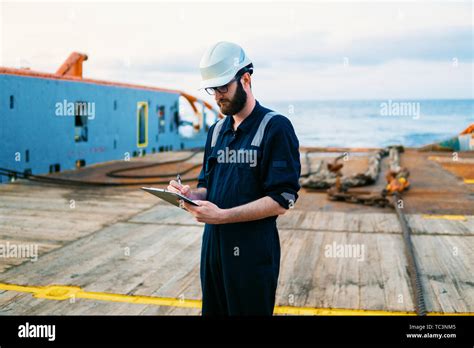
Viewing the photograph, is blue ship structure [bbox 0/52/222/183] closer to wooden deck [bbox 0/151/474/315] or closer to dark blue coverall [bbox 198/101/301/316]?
wooden deck [bbox 0/151/474/315]

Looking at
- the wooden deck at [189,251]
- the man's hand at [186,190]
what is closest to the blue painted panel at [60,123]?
the wooden deck at [189,251]

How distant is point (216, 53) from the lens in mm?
2643

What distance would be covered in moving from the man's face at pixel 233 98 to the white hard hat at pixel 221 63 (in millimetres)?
56

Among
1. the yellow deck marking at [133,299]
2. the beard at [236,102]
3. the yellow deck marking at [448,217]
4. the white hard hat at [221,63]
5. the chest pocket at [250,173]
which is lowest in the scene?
the yellow deck marking at [133,299]

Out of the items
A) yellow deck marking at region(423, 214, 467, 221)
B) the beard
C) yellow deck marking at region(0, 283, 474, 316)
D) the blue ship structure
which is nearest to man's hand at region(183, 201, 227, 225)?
the beard

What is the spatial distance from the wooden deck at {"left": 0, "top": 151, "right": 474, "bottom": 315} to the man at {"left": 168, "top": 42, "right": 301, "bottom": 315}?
1.87m

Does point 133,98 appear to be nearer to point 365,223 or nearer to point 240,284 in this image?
point 365,223

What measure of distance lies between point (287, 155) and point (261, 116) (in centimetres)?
26

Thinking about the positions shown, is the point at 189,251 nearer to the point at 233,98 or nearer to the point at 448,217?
the point at 233,98

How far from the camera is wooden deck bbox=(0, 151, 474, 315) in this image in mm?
4723

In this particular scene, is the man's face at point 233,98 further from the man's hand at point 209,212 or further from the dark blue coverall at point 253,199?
the man's hand at point 209,212

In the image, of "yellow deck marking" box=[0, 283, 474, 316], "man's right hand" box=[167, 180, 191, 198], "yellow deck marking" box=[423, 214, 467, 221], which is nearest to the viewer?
"man's right hand" box=[167, 180, 191, 198]

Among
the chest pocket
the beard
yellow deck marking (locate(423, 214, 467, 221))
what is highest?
the beard

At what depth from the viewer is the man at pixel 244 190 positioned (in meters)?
2.58
